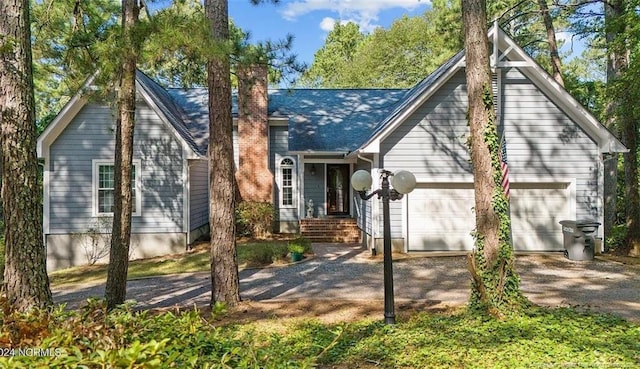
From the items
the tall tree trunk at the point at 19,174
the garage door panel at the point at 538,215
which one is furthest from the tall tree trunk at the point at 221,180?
the garage door panel at the point at 538,215

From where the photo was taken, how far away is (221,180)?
7.21 metres

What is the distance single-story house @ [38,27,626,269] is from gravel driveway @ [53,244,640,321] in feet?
4.61

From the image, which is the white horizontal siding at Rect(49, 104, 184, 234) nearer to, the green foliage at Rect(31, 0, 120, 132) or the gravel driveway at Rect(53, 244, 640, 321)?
the gravel driveway at Rect(53, 244, 640, 321)

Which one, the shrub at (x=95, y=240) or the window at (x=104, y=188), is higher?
the window at (x=104, y=188)

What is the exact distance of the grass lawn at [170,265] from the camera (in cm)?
1115

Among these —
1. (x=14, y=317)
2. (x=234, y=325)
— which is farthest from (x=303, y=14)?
(x=14, y=317)

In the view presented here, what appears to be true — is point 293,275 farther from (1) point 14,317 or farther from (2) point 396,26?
Result: (2) point 396,26

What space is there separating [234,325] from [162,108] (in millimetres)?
9667

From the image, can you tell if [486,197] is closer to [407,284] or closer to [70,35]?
[407,284]

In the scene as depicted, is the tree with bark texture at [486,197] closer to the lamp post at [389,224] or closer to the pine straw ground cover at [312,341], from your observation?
the pine straw ground cover at [312,341]

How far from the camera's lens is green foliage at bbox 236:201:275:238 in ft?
50.8

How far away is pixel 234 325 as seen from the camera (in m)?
6.21

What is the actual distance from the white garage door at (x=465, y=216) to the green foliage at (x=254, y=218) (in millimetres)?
5593

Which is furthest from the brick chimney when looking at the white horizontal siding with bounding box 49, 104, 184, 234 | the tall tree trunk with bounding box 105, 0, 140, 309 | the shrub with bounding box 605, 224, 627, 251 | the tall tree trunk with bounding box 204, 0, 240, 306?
the shrub with bounding box 605, 224, 627, 251
